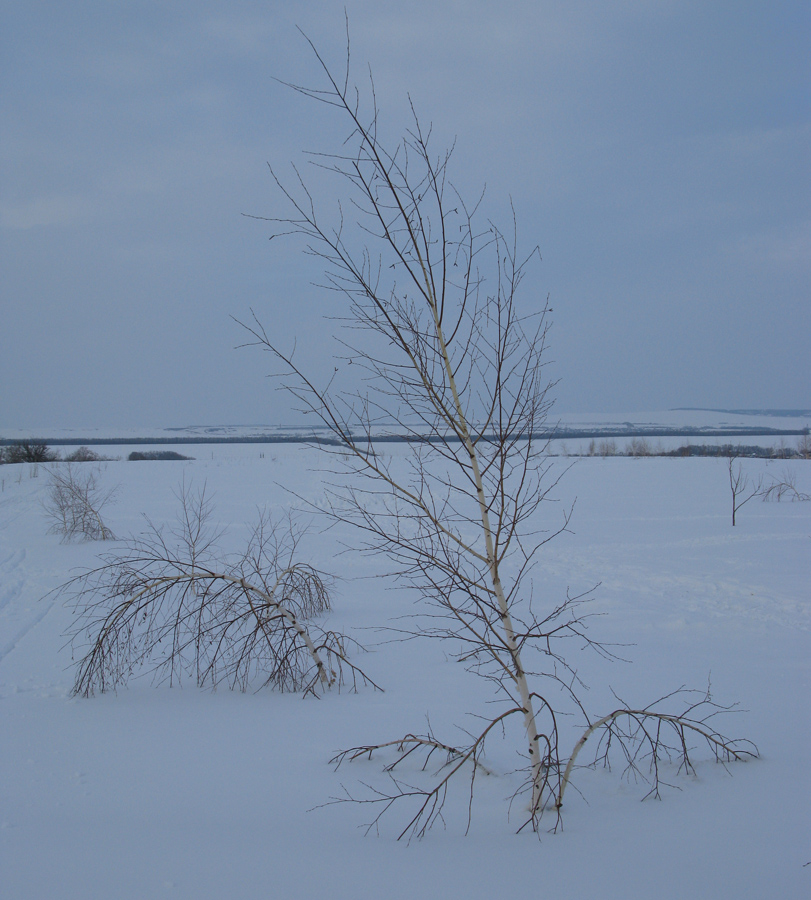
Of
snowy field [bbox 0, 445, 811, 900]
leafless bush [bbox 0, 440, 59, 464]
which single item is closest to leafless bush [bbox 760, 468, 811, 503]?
snowy field [bbox 0, 445, 811, 900]

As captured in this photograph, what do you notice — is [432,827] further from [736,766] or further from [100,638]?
[100,638]

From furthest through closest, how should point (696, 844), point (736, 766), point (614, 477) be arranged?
1. point (614, 477)
2. point (736, 766)
3. point (696, 844)

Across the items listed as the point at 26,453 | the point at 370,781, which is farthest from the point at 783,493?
the point at 26,453

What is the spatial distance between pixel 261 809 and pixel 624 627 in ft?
24.0

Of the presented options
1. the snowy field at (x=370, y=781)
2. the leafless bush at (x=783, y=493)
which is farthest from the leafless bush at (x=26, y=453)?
the leafless bush at (x=783, y=493)

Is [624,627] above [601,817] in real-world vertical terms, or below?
below

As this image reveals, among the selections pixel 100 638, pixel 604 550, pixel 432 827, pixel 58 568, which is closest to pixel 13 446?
pixel 58 568

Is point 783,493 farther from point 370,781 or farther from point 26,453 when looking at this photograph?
point 26,453

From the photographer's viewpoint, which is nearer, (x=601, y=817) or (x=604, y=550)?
(x=601, y=817)

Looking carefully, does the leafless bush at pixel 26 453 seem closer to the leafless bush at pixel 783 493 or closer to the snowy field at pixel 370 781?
the snowy field at pixel 370 781

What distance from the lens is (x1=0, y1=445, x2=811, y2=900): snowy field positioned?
10.9ft

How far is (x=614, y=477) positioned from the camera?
37.1 m

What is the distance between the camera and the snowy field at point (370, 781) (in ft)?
10.9

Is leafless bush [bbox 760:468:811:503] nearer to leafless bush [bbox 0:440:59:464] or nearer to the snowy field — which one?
the snowy field
